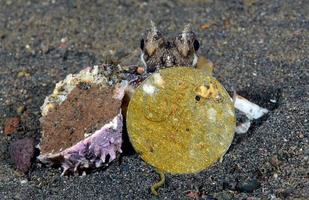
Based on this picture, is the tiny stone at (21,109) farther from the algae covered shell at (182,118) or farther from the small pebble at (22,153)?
the algae covered shell at (182,118)

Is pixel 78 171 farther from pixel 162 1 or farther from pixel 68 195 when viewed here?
pixel 162 1

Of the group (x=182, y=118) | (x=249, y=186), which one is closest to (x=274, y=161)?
(x=249, y=186)

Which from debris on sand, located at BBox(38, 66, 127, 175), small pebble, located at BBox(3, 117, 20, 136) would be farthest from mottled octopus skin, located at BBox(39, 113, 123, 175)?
small pebble, located at BBox(3, 117, 20, 136)

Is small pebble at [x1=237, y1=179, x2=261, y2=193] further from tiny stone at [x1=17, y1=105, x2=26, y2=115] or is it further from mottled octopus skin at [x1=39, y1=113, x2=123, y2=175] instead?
tiny stone at [x1=17, y1=105, x2=26, y2=115]

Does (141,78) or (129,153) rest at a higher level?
(141,78)

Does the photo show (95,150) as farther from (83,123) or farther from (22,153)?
(22,153)

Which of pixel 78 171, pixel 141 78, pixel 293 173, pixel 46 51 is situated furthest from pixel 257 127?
pixel 46 51
